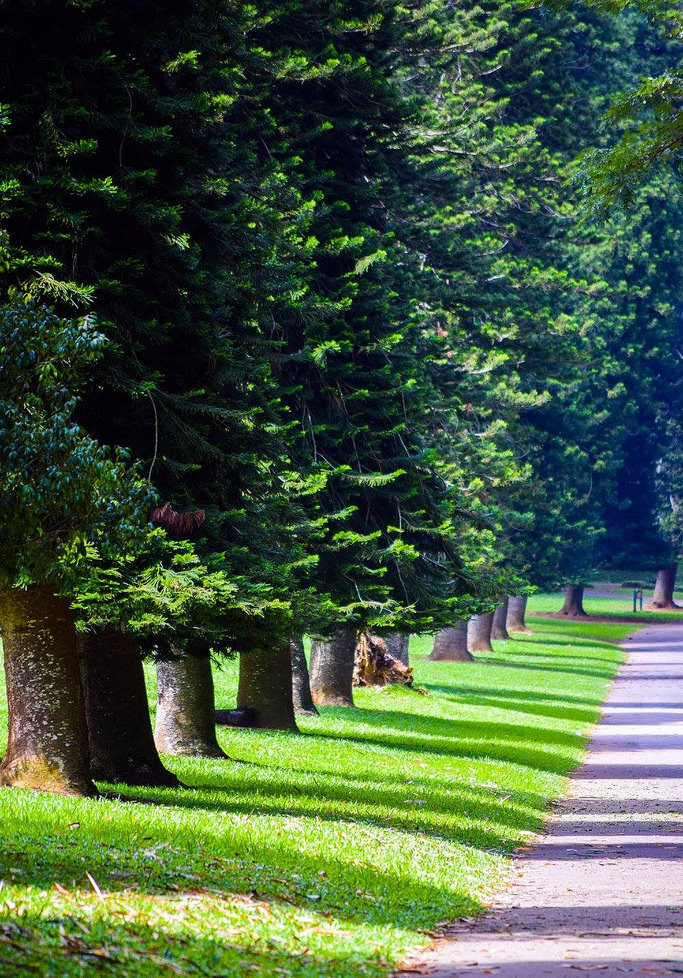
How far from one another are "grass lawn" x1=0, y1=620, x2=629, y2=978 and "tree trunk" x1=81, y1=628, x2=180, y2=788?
0.40 meters

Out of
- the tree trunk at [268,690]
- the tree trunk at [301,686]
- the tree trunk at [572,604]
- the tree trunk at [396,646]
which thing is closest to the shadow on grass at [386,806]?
the tree trunk at [268,690]

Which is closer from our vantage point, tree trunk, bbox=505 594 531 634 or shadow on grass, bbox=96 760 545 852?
shadow on grass, bbox=96 760 545 852

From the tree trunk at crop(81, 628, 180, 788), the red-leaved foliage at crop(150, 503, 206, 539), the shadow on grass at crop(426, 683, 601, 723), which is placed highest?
the red-leaved foliage at crop(150, 503, 206, 539)

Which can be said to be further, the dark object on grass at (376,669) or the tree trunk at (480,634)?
the tree trunk at (480,634)

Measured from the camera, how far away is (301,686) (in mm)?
24609

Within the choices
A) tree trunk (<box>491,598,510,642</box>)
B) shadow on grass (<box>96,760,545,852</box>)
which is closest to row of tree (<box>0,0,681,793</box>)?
shadow on grass (<box>96,760,545,852</box>)

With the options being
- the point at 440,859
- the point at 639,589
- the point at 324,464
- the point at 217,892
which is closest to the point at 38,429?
the point at 217,892

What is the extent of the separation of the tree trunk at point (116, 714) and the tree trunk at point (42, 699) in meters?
1.47

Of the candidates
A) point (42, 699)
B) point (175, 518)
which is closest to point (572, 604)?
point (175, 518)

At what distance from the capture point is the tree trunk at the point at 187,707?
16875 mm

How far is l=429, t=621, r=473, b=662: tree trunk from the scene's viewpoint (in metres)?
42.6

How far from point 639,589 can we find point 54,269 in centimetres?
6468

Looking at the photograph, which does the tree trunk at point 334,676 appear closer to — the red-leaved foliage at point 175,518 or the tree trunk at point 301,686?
the tree trunk at point 301,686

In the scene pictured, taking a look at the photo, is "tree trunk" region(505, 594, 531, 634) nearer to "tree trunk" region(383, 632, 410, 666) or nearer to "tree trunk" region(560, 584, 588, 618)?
"tree trunk" region(560, 584, 588, 618)
